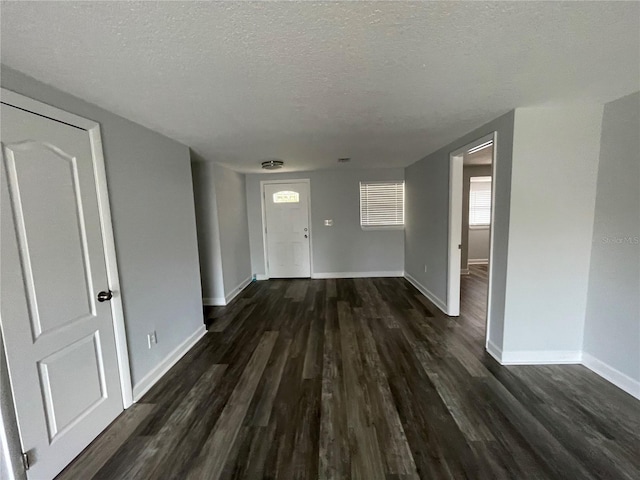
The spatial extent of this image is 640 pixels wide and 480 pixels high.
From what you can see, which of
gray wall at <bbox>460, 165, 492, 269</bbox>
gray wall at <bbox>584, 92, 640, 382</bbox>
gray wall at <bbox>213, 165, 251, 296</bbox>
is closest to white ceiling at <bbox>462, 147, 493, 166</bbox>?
gray wall at <bbox>460, 165, 492, 269</bbox>

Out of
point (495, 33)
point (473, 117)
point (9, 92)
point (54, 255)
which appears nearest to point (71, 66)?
point (9, 92)

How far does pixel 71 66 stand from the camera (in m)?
1.33

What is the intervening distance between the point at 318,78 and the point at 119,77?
1.11 metres

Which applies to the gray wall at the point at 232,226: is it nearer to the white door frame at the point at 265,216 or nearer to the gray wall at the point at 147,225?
the white door frame at the point at 265,216

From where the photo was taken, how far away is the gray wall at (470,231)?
5571 mm

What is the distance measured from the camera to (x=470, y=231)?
20.5 feet

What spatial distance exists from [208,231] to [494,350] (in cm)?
392

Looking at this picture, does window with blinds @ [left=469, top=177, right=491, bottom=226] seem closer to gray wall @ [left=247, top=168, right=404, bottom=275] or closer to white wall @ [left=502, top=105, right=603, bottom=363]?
gray wall @ [left=247, top=168, right=404, bottom=275]

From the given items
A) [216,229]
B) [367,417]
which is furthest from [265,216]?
[367,417]

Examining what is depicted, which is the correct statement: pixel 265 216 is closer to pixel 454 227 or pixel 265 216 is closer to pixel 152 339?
pixel 152 339

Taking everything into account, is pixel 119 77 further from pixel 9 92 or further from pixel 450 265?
pixel 450 265

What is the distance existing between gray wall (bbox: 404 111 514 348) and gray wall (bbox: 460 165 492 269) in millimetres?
1457

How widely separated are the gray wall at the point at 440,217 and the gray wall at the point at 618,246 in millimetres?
704

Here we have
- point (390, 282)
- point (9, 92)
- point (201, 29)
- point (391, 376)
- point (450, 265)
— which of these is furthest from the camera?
point (390, 282)
